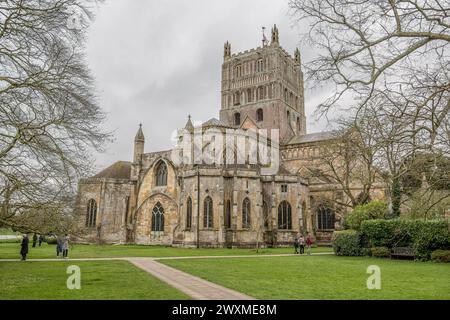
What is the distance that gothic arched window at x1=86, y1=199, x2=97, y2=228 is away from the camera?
42000 mm

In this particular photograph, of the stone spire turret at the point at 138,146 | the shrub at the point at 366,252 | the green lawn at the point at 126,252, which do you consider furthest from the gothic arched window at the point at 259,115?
the shrub at the point at 366,252

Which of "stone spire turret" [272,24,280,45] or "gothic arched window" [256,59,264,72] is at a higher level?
Answer: "stone spire turret" [272,24,280,45]

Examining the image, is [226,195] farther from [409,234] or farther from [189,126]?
[409,234]

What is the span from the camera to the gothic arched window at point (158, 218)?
4044cm

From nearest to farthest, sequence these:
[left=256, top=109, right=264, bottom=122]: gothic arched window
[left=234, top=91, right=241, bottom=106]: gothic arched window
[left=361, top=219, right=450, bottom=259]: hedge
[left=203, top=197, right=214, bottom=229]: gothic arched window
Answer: [left=361, top=219, right=450, bottom=259]: hedge < [left=203, top=197, right=214, bottom=229]: gothic arched window < [left=256, top=109, right=264, bottom=122]: gothic arched window < [left=234, top=91, right=241, bottom=106]: gothic arched window

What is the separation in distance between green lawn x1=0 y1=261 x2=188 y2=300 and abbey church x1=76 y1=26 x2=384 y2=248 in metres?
12.2

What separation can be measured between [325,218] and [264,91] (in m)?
23.3

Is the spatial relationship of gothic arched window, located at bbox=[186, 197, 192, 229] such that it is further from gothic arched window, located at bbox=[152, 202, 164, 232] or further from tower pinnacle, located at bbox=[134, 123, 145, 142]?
tower pinnacle, located at bbox=[134, 123, 145, 142]

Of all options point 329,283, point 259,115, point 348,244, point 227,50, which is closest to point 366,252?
point 348,244

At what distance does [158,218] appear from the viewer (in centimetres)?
4081

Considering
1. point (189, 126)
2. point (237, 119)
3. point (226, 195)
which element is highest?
point (237, 119)

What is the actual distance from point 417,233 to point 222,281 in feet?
50.7

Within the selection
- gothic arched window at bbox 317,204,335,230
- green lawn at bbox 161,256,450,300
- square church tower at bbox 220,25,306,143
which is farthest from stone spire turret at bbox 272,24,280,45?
green lawn at bbox 161,256,450,300
